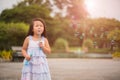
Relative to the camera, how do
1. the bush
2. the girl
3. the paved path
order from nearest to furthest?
the girl
the paved path
the bush

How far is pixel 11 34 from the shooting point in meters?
5.18

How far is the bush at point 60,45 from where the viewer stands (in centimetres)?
511

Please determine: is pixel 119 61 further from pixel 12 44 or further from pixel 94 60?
pixel 12 44

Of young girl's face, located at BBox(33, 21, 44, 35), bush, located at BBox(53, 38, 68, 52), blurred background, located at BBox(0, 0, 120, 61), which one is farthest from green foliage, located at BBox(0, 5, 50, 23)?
young girl's face, located at BBox(33, 21, 44, 35)

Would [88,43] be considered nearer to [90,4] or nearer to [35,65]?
[90,4]

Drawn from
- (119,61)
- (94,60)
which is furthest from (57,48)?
(119,61)

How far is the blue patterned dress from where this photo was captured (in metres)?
3.00

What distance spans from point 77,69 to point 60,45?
1.44 feet

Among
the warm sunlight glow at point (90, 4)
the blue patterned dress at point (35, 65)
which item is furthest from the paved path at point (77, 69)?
the blue patterned dress at point (35, 65)

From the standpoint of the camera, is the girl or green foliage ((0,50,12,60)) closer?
the girl

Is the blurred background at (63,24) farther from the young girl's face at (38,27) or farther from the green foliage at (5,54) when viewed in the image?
the young girl's face at (38,27)

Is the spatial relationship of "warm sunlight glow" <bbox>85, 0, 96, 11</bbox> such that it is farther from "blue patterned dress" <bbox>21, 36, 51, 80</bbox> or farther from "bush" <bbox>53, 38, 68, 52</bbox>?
"blue patterned dress" <bbox>21, 36, 51, 80</bbox>

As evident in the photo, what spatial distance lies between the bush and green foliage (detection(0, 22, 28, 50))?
49 cm

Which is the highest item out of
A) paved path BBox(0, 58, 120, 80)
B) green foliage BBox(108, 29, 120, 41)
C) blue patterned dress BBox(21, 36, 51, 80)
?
green foliage BBox(108, 29, 120, 41)
